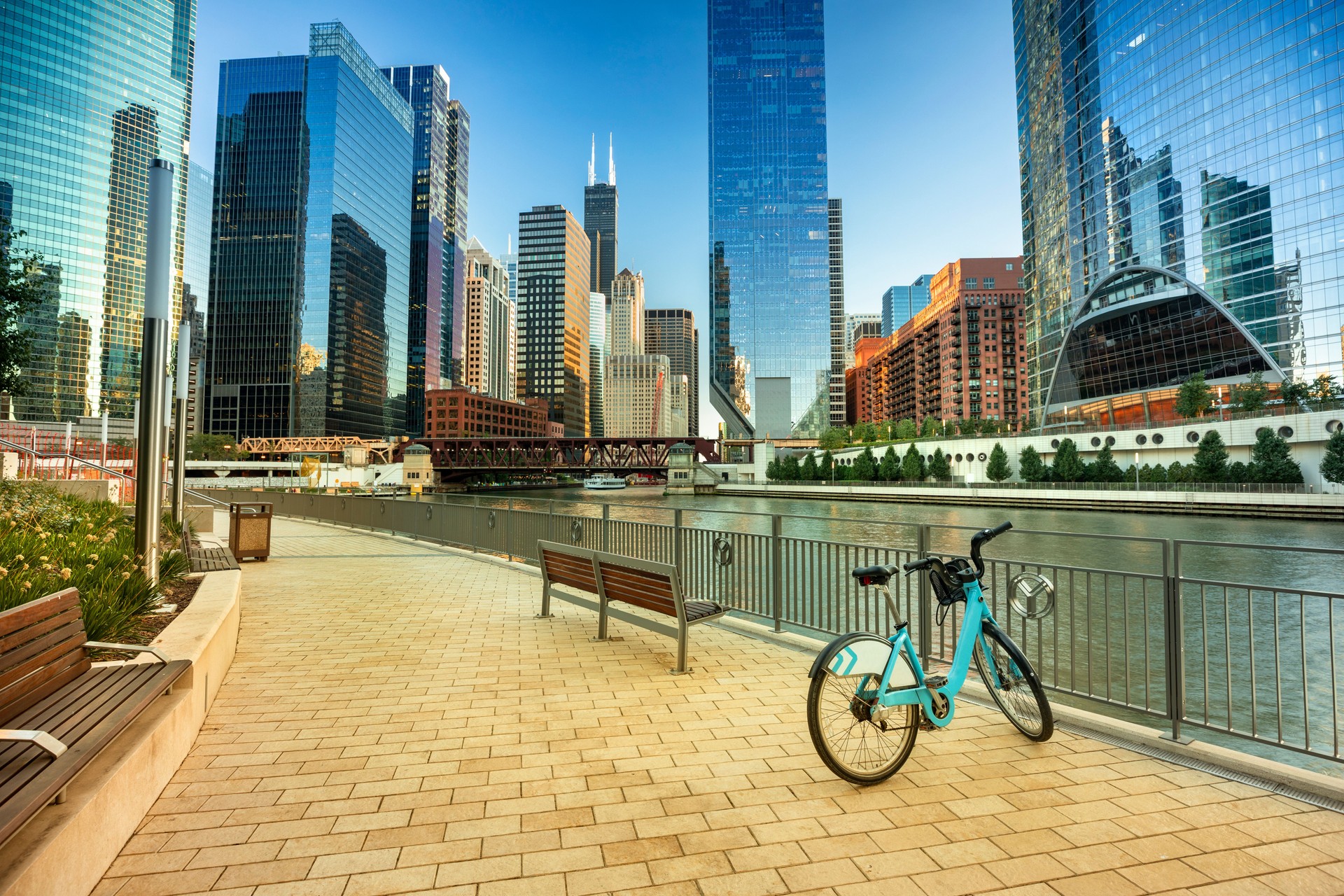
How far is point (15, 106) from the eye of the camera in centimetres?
9512

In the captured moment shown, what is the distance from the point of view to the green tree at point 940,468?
79000 millimetres

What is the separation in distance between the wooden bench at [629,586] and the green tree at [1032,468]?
6866 cm

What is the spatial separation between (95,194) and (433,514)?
12537 cm

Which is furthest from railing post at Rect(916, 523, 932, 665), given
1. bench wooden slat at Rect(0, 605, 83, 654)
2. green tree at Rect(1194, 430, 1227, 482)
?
green tree at Rect(1194, 430, 1227, 482)

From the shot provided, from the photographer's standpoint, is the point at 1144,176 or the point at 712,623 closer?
the point at 712,623

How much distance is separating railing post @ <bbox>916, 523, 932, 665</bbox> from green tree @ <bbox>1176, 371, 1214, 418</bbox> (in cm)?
7350

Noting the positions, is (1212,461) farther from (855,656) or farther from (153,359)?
(153,359)

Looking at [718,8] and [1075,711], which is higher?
[718,8]

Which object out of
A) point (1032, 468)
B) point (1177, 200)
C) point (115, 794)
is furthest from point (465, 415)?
point (115, 794)

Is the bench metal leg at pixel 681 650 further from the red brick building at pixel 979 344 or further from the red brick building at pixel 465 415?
the red brick building at pixel 979 344

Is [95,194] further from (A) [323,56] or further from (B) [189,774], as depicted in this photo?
(B) [189,774]

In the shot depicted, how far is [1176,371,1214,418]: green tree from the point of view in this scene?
62.4 metres

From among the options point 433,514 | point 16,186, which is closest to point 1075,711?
point 433,514

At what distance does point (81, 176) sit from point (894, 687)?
139 metres
